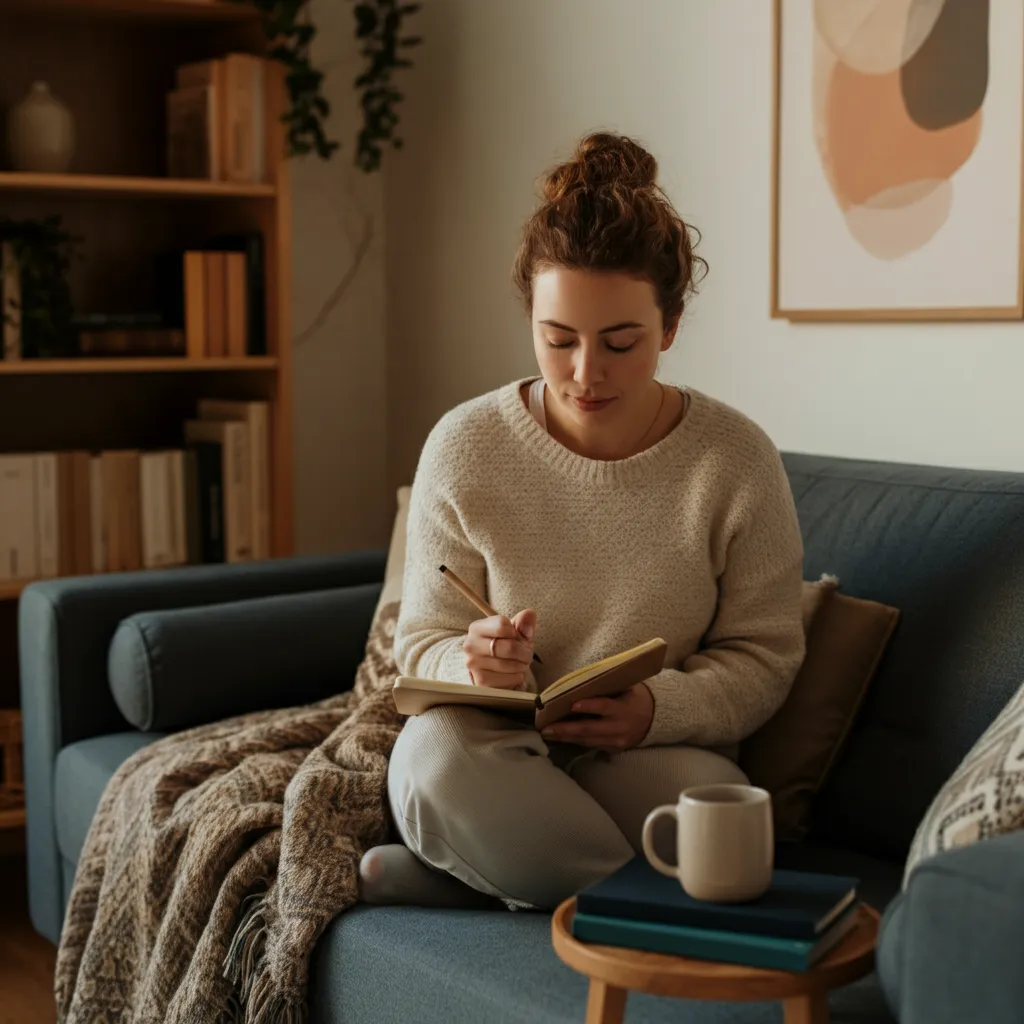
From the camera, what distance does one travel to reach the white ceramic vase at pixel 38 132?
2934mm

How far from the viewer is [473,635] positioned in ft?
5.65

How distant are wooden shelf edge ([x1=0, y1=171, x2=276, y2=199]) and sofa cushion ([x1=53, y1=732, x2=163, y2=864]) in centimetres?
107

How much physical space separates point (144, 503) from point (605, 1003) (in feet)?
6.62

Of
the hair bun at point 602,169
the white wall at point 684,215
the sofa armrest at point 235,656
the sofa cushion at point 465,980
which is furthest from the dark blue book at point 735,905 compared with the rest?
the sofa armrest at point 235,656

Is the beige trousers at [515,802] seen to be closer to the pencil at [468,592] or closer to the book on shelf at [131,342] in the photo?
the pencil at [468,592]

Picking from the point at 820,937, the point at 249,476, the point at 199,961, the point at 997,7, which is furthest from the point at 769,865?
the point at 249,476

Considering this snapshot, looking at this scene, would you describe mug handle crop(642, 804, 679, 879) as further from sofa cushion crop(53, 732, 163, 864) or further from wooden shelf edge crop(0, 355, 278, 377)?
wooden shelf edge crop(0, 355, 278, 377)

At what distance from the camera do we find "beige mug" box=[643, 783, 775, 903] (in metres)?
1.25

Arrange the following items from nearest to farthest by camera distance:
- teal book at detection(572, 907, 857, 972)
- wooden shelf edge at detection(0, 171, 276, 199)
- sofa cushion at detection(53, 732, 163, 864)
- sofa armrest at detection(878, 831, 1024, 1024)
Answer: sofa armrest at detection(878, 831, 1024, 1024) < teal book at detection(572, 907, 857, 972) < sofa cushion at detection(53, 732, 163, 864) < wooden shelf edge at detection(0, 171, 276, 199)

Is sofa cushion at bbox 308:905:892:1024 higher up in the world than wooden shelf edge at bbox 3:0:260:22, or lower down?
lower down

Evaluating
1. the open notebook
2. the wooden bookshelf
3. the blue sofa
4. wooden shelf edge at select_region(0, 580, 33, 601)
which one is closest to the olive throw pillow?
the blue sofa

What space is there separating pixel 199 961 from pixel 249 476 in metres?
1.51

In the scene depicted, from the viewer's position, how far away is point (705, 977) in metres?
1.19

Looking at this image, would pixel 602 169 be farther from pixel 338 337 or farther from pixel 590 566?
pixel 338 337
